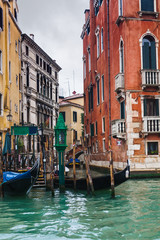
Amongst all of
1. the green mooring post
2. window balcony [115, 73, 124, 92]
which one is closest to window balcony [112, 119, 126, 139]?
window balcony [115, 73, 124, 92]

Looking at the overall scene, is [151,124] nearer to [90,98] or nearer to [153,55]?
[153,55]

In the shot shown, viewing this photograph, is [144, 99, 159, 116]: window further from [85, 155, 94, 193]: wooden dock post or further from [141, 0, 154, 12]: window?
[85, 155, 94, 193]: wooden dock post

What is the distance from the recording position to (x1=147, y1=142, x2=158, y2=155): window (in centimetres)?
1445

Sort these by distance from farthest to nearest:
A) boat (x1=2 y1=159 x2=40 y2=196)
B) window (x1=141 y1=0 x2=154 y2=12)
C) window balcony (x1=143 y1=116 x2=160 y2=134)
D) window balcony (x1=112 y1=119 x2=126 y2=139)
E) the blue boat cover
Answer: window (x1=141 y1=0 x2=154 y2=12)
window balcony (x1=112 y1=119 x2=126 y2=139)
window balcony (x1=143 y1=116 x2=160 y2=134)
the blue boat cover
boat (x1=2 y1=159 x2=40 y2=196)

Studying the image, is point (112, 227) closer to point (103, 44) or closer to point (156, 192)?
point (156, 192)

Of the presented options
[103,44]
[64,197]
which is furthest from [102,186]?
[103,44]

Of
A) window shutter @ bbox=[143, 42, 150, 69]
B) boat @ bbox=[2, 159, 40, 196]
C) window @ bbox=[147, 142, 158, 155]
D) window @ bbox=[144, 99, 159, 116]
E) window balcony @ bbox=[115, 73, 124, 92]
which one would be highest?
window shutter @ bbox=[143, 42, 150, 69]

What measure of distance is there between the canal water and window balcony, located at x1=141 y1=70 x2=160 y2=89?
17.6 ft

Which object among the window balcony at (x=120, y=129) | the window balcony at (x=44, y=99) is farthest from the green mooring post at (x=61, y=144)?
the window balcony at (x=44, y=99)

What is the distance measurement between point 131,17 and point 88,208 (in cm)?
960

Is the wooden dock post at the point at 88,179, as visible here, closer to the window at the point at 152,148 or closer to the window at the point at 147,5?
the window at the point at 152,148

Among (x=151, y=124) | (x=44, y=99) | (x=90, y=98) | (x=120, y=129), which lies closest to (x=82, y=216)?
(x=120, y=129)

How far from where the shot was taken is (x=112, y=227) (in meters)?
6.08

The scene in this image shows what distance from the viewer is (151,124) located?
1428 centimetres
